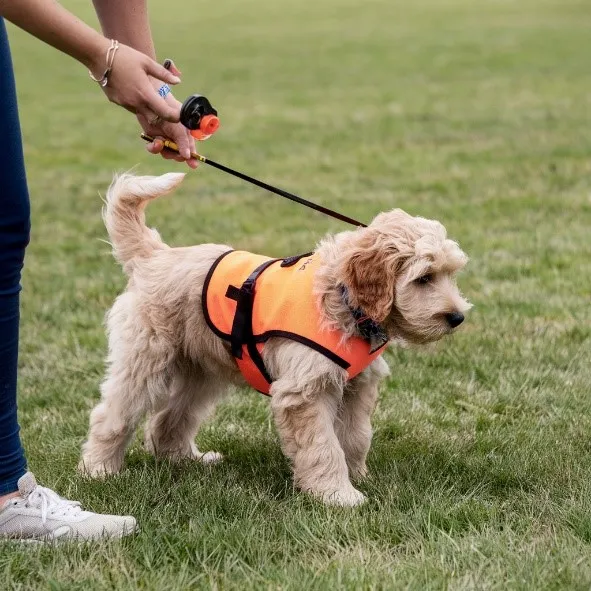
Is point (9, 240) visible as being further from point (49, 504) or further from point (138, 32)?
point (138, 32)

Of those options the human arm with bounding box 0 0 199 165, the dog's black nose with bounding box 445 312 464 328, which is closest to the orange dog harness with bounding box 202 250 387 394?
the dog's black nose with bounding box 445 312 464 328

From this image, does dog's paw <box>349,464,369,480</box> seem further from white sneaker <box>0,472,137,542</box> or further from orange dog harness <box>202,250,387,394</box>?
white sneaker <box>0,472,137,542</box>

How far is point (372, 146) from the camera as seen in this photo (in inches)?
460

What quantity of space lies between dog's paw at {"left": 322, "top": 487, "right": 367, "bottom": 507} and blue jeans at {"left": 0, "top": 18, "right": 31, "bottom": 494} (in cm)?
106

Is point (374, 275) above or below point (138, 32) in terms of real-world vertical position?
below

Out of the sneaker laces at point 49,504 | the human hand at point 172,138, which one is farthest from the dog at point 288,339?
the sneaker laces at point 49,504

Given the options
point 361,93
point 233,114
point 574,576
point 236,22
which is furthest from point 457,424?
point 236,22

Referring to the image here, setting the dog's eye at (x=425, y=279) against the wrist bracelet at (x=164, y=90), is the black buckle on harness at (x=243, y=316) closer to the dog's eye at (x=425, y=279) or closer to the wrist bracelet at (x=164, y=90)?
the dog's eye at (x=425, y=279)

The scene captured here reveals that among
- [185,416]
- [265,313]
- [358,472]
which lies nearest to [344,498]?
[358,472]

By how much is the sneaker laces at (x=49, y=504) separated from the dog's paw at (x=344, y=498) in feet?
2.77

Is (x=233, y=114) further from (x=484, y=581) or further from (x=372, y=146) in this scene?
(x=484, y=581)

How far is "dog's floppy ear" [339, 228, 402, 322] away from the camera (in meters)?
3.42

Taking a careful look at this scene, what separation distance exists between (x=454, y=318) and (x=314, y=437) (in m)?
0.65

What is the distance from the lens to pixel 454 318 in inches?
136
